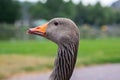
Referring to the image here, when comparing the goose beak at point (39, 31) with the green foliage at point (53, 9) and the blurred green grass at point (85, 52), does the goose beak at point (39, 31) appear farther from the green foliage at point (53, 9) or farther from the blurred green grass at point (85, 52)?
the green foliage at point (53, 9)

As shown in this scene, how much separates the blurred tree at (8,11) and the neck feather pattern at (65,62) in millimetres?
49026

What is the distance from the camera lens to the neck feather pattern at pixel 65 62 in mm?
3377

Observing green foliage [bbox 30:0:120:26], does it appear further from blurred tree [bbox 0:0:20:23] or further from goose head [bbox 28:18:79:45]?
goose head [bbox 28:18:79:45]

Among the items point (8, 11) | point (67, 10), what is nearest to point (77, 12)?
point (67, 10)

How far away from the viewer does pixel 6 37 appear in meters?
43.1

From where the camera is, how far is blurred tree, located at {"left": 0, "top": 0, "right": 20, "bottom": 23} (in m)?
52.3

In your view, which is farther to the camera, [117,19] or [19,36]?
[117,19]

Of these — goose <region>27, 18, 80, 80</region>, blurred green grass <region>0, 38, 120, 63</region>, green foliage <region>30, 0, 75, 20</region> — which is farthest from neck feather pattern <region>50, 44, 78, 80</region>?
green foliage <region>30, 0, 75, 20</region>

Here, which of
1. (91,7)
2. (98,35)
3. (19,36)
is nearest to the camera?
(19,36)

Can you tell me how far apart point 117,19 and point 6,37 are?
28602 mm

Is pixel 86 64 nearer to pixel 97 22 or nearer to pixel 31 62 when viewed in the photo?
pixel 31 62

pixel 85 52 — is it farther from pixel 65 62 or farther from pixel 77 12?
pixel 77 12

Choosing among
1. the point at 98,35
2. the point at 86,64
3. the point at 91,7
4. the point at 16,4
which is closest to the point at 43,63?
the point at 86,64

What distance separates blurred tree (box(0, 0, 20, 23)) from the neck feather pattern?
49.0 metres
